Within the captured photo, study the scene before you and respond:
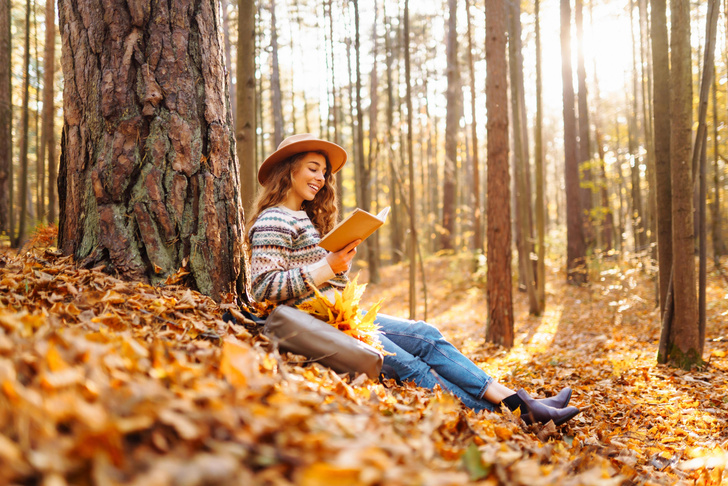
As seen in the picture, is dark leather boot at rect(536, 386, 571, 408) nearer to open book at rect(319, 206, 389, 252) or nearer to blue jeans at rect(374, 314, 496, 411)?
blue jeans at rect(374, 314, 496, 411)

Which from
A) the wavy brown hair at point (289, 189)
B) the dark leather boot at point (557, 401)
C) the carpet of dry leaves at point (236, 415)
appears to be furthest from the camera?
the wavy brown hair at point (289, 189)

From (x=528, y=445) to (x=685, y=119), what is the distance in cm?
393

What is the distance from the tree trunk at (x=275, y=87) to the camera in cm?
1658

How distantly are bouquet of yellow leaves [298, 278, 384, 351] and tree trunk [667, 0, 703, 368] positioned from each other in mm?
3512

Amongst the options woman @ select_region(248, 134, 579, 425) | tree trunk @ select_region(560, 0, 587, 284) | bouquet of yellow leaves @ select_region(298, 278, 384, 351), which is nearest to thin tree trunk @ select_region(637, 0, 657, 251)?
tree trunk @ select_region(560, 0, 587, 284)

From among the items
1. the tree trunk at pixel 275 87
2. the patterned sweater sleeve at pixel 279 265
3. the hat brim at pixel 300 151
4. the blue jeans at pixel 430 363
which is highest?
the tree trunk at pixel 275 87

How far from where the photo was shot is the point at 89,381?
1.29 metres

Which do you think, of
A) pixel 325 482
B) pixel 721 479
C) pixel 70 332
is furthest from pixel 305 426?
pixel 721 479

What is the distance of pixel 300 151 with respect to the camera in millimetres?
3471

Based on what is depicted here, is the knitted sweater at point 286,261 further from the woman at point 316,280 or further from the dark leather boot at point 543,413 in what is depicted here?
the dark leather boot at point 543,413

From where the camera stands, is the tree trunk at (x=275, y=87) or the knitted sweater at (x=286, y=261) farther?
the tree trunk at (x=275, y=87)

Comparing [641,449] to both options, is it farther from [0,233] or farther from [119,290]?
[0,233]

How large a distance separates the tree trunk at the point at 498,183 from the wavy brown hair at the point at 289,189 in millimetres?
3622

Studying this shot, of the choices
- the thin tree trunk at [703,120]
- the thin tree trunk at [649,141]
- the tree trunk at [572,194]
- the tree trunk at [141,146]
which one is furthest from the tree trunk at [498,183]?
the tree trunk at [572,194]
